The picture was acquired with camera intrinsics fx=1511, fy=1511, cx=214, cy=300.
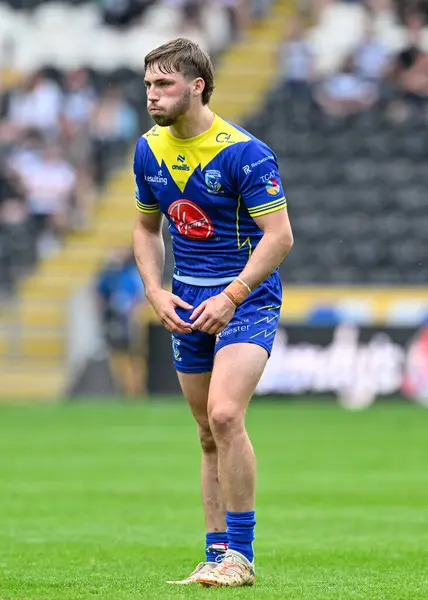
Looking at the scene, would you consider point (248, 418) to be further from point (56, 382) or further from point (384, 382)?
point (56, 382)

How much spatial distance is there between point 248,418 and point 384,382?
102 inches

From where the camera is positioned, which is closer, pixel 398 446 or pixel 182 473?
pixel 182 473

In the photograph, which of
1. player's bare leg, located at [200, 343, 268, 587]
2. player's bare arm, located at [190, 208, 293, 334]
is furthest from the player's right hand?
player's bare leg, located at [200, 343, 268, 587]

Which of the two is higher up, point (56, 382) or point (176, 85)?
point (176, 85)

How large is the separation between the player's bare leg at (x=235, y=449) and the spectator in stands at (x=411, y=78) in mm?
18745

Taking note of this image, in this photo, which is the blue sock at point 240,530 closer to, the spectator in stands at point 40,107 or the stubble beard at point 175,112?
the stubble beard at point 175,112

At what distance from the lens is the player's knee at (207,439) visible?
6.81 m

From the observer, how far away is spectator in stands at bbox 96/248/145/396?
20.4m

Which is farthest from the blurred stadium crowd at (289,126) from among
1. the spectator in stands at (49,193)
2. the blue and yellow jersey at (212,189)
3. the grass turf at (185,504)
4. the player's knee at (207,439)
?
the blue and yellow jersey at (212,189)

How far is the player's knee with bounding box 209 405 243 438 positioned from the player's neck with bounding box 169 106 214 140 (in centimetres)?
120

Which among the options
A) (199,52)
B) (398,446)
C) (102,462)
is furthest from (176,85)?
(398,446)

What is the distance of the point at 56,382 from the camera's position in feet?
69.1

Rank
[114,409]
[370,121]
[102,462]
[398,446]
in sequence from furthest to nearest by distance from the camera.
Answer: [370,121] < [114,409] < [398,446] < [102,462]

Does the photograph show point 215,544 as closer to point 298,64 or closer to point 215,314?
point 215,314
